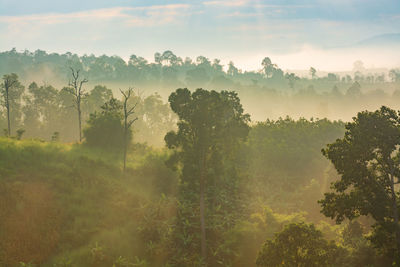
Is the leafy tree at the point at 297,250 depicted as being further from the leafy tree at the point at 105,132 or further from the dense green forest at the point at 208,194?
the leafy tree at the point at 105,132

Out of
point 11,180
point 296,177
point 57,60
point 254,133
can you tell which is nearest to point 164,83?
point 57,60

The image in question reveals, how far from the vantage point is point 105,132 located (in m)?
39.8

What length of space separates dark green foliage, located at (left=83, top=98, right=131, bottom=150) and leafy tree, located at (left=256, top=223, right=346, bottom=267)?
96.5 feet

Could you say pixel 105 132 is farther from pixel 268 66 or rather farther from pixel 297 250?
pixel 268 66

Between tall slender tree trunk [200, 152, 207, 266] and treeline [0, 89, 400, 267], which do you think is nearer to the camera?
treeline [0, 89, 400, 267]

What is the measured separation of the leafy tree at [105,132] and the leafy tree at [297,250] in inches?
1158

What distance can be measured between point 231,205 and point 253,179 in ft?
30.9

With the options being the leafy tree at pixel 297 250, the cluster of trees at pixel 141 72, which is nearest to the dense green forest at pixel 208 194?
the leafy tree at pixel 297 250

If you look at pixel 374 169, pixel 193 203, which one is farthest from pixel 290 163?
pixel 374 169

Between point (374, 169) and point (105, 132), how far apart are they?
1308 inches

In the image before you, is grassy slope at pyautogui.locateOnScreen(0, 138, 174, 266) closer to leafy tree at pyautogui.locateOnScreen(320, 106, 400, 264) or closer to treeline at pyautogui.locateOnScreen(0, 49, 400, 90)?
leafy tree at pyautogui.locateOnScreen(320, 106, 400, 264)

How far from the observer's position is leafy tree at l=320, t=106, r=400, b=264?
14.0 meters

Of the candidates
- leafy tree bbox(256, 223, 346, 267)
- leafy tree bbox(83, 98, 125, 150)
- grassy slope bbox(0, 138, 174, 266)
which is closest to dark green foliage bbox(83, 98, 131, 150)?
leafy tree bbox(83, 98, 125, 150)

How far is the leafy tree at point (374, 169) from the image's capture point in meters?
14.0
